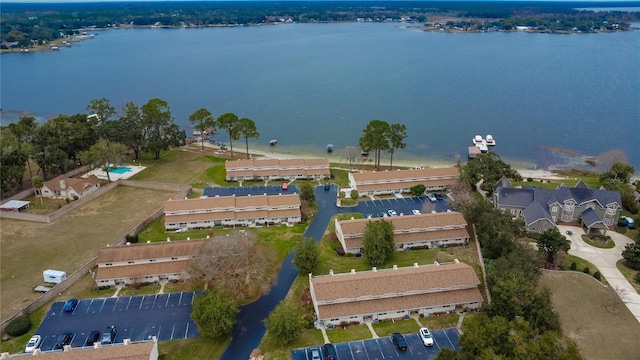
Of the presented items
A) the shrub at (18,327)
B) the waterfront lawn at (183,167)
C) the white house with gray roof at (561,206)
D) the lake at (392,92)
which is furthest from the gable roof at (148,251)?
the lake at (392,92)

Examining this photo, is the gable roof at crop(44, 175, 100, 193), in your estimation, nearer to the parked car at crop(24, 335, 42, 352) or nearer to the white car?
the parked car at crop(24, 335, 42, 352)

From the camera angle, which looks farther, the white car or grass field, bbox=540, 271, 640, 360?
the white car

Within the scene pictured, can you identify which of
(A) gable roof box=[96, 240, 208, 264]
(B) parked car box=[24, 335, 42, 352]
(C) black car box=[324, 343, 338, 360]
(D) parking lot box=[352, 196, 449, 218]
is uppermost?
(A) gable roof box=[96, 240, 208, 264]

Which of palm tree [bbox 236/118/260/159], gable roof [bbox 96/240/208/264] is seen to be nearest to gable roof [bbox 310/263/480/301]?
gable roof [bbox 96/240/208/264]

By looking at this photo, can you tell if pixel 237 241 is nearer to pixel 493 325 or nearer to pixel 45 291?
pixel 45 291

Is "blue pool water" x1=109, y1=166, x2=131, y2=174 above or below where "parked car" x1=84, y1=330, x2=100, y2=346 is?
above

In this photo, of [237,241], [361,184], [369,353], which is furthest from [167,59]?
[369,353]
